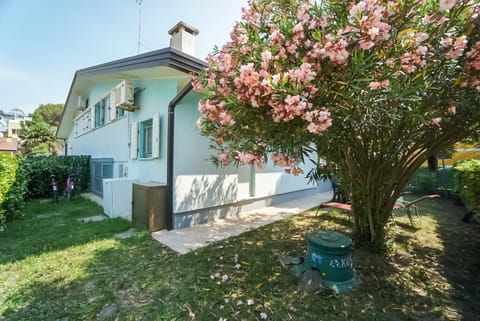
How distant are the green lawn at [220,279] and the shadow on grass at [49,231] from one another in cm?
3

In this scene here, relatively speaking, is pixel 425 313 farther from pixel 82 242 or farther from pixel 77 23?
pixel 77 23

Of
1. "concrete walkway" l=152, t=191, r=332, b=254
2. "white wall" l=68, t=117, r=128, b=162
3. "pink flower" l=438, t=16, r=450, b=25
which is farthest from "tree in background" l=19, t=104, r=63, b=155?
"pink flower" l=438, t=16, r=450, b=25

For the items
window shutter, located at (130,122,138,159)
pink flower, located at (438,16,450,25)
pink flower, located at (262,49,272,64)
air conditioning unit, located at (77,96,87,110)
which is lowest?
window shutter, located at (130,122,138,159)

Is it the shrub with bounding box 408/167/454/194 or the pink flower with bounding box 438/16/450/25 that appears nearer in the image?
the pink flower with bounding box 438/16/450/25

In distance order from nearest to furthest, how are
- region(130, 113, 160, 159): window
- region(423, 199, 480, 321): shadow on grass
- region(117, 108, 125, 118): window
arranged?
region(423, 199, 480, 321): shadow on grass < region(130, 113, 160, 159): window < region(117, 108, 125, 118): window

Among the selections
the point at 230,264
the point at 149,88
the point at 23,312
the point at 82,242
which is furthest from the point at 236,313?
the point at 149,88

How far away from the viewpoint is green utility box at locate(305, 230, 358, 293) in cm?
262

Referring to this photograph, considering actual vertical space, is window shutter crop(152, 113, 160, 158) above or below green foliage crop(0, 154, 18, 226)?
above

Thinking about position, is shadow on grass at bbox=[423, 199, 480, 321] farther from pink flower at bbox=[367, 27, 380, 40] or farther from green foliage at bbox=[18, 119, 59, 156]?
green foliage at bbox=[18, 119, 59, 156]

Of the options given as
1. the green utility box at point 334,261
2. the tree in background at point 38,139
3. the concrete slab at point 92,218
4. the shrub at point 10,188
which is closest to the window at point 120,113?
the shrub at point 10,188

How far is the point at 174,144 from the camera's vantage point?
5.07m

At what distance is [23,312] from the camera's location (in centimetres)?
238

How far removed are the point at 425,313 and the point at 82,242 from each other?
5.45 metres

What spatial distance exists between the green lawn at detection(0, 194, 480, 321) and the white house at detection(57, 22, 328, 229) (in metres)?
1.36
